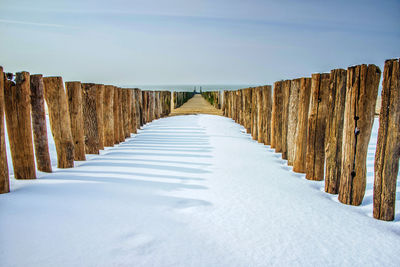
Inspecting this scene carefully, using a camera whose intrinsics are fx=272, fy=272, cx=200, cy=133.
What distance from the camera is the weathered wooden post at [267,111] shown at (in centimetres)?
589

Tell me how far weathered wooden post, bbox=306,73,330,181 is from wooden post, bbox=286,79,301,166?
606 millimetres

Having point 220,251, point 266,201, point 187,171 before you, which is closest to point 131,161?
point 187,171

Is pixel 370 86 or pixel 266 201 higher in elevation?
pixel 370 86

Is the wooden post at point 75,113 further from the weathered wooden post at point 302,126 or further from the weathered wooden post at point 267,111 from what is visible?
the weathered wooden post at point 267,111

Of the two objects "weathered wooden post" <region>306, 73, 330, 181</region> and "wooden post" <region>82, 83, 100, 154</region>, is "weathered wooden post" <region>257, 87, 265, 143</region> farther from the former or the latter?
"wooden post" <region>82, 83, 100, 154</region>

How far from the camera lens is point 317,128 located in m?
3.49

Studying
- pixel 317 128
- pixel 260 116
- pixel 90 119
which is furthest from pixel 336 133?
pixel 90 119

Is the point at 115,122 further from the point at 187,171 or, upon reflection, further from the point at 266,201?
the point at 266,201

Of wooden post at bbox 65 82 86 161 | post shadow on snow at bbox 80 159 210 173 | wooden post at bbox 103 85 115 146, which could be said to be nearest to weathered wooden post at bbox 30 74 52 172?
post shadow on snow at bbox 80 159 210 173

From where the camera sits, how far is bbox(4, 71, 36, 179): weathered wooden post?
3.27 metres

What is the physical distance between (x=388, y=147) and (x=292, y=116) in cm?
191

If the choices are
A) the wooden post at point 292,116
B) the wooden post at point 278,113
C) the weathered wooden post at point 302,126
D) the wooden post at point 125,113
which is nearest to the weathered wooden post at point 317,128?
the weathered wooden post at point 302,126

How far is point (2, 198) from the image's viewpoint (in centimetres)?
271

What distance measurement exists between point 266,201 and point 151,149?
306 cm
